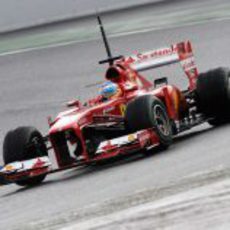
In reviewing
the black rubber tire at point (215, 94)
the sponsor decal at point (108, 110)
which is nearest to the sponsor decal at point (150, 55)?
the black rubber tire at point (215, 94)

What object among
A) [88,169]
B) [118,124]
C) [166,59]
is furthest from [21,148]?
[166,59]

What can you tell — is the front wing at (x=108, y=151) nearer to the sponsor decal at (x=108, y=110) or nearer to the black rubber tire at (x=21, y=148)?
the black rubber tire at (x=21, y=148)

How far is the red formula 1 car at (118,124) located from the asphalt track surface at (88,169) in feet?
0.52

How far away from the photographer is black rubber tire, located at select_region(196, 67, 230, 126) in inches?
465

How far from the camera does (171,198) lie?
7.14 meters

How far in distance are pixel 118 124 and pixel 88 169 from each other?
1.81 ft

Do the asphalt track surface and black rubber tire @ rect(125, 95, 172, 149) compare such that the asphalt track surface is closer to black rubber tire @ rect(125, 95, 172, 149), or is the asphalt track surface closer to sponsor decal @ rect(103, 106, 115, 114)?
black rubber tire @ rect(125, 95, 172, 149)

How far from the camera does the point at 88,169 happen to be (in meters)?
11.1

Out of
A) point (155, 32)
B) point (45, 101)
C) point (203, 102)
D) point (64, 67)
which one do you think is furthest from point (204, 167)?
point (155, 32)

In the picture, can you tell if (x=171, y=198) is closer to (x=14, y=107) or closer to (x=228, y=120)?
(x=228, y=120)

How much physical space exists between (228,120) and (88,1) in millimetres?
9866

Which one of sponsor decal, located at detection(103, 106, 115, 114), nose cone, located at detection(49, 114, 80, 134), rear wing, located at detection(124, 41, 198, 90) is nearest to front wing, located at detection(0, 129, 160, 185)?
nose cone, located at detection(49, 114, 80, 134)

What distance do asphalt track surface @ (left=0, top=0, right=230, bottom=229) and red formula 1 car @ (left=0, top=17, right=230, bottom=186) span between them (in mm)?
160

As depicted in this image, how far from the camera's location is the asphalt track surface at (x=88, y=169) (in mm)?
8070
